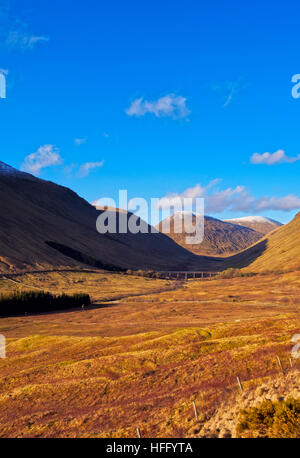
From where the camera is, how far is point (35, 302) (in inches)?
2874

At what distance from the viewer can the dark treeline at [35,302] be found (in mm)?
68812

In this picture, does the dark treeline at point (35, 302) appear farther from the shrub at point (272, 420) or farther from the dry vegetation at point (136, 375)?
the shrub at point (272, 420)

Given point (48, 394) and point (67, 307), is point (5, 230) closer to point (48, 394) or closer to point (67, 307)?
point (67, 307)

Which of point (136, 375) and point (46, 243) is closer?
point (136, 375)

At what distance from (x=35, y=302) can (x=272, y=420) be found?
220ft

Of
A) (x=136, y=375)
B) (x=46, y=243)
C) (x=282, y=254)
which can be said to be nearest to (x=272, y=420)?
(x=136, y=375)

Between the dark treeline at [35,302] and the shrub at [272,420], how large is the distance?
64.1m

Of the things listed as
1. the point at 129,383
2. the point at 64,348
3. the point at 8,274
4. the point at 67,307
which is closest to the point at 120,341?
the point at 64,348

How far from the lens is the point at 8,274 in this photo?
323 feet

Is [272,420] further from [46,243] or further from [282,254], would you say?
[282,254]

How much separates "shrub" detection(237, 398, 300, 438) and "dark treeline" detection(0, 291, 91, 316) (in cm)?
6406

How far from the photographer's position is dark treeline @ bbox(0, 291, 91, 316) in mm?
68812

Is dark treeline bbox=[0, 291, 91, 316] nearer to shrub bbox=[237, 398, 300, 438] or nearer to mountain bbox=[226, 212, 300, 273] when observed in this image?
shrub bbox=[237, 398, 300, 438]

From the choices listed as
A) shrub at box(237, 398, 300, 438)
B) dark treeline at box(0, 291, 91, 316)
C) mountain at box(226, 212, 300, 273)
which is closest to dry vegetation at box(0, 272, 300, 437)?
shrub at box(237, 398, 300, 438)
